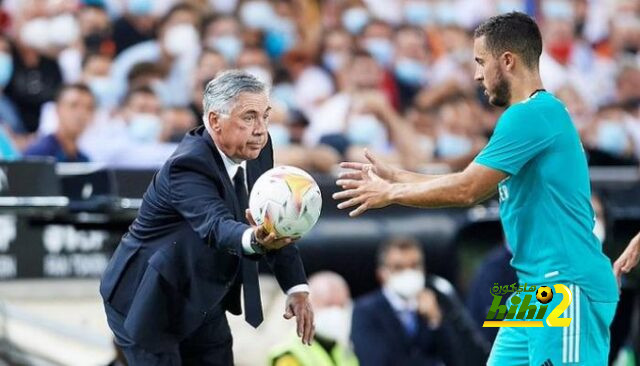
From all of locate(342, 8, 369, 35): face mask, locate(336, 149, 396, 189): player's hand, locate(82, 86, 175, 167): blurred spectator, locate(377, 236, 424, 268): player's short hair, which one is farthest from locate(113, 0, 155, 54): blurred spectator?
locate(336, 149, 396, 189): player's hand

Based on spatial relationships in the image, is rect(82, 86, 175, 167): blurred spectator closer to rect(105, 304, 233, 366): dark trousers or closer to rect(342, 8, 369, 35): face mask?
rect(342, 8, 369, 35): face mask

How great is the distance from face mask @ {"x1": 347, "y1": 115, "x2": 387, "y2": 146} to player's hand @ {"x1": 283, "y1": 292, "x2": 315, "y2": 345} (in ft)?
20.1

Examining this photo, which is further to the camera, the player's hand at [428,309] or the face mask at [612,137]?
the face mask at [612,137]

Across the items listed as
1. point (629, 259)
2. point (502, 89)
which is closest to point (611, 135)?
point (629, 259)

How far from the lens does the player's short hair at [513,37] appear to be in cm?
586

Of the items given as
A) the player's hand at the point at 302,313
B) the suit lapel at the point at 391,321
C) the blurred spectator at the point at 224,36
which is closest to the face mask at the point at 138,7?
the blurred spectator at the point at 224,36

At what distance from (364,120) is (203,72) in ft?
5.36

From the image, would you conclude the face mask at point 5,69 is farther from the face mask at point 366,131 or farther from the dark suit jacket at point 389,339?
the dark suit jacket at point 389,339

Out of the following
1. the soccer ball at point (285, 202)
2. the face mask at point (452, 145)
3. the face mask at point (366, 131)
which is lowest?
the face mask at point (452, 145)

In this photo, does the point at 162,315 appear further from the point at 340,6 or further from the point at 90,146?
the point at 340,6

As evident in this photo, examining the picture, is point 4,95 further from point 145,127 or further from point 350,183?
point 350,183

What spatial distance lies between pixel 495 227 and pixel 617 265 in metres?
4.76

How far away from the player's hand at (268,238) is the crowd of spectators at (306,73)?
199 inches

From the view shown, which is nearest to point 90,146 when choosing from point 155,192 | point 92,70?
point 92,70
